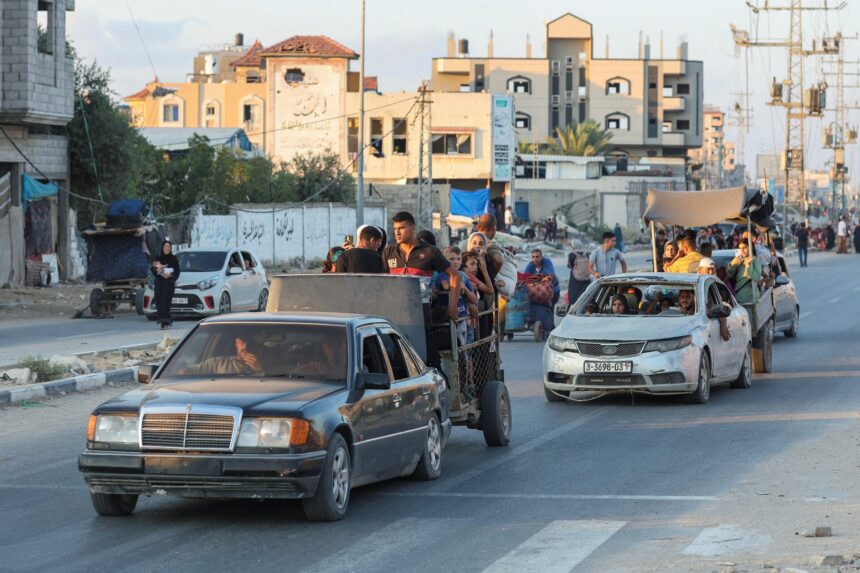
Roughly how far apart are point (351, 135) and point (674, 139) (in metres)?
52.0

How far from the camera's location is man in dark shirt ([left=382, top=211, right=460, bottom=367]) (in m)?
12.1

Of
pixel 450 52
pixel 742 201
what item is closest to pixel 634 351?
pixel 742 201

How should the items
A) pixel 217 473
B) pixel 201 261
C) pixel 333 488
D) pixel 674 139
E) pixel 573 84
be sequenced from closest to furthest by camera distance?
pixel 217 473 → pixel 333 488 → pixel 201 261 → pixel 573 84 → pixel 674 139

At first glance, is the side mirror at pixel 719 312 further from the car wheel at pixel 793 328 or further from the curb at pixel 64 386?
the car wheel at pixel 793 328

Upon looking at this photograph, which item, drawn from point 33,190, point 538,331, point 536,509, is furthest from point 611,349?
point 33,190

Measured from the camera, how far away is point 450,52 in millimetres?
141875

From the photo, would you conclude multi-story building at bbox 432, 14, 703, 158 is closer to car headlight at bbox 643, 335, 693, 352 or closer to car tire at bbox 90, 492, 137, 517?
car headlight at bbox 643, 335, 693, 352

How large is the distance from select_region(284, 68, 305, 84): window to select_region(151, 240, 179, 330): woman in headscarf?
62.6 metres

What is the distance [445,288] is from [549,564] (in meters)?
4.59

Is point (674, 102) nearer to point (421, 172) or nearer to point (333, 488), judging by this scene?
point (421, 172)

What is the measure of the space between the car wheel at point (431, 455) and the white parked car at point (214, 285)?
60.3 ft

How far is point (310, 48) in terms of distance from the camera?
3514 inches

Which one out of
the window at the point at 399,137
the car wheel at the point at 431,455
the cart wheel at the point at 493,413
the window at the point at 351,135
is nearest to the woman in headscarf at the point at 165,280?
the cart wheel at the point at 493,413

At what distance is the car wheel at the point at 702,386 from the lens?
Answer: 16.3 m
